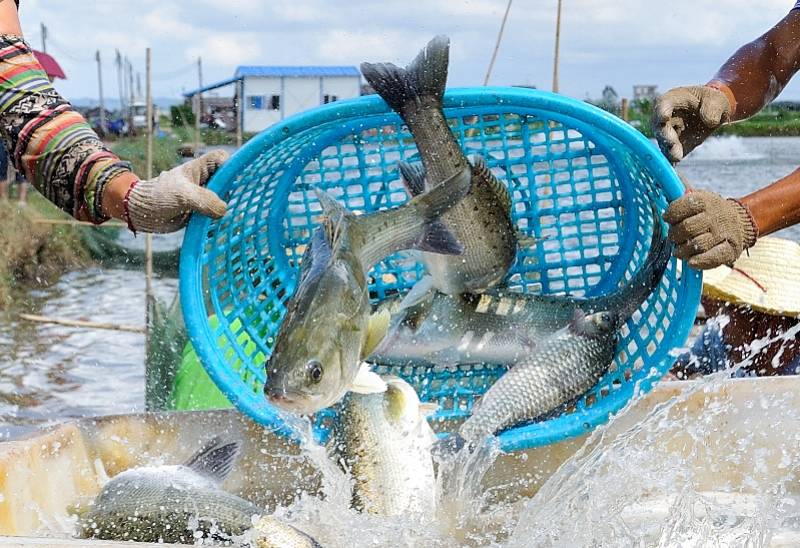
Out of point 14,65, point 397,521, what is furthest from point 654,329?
point 14,65

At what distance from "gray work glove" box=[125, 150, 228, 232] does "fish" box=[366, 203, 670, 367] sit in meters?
0.78

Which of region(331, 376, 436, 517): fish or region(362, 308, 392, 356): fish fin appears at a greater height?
region(362, 308, 392, 356): fish fin

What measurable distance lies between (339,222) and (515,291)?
1171 mm

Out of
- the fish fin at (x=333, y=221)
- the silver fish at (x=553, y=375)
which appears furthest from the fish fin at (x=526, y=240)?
the fish fin at (x=333, y=221)

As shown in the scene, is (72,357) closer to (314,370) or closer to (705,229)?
Answer: (705,229)

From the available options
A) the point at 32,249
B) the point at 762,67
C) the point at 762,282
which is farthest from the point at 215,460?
the point at 32,249

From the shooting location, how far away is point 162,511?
2730mm

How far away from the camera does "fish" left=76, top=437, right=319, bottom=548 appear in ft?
8.76

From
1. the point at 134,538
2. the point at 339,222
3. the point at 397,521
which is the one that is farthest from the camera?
the point at 397,521

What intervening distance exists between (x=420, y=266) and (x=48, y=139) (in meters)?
1.41

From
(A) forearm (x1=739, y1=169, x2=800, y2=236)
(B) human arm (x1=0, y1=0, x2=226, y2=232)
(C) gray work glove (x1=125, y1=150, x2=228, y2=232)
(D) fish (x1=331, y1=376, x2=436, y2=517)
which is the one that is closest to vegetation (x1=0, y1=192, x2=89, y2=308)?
(B) human arm (x1=0, y1=0, x2=226, y2=232)

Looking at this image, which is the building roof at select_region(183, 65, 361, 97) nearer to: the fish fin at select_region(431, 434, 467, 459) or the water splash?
the fish fin at select_region(431, 434, 467, 459)

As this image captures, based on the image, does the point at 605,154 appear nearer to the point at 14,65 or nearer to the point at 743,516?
the point at 743,516

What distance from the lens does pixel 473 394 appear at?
11.5 ft
